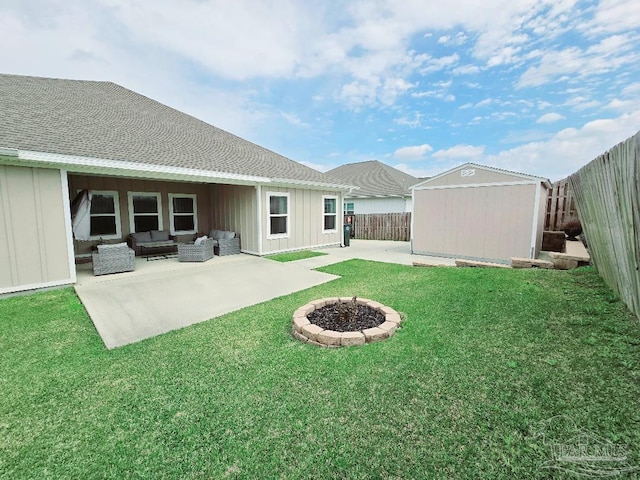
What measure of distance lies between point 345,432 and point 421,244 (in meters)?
9.01

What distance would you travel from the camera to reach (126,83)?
13.5 metres

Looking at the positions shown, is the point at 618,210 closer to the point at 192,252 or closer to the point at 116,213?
the point at 192,252

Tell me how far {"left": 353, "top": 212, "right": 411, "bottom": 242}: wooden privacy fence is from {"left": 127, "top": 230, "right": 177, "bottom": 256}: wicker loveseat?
10063 millimetres

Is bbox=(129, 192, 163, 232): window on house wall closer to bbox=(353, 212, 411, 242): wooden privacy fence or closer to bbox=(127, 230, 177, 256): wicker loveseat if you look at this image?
bbox=(127, 230, 177, 256): wicker loveseat

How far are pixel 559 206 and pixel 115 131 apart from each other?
1574 centimetres

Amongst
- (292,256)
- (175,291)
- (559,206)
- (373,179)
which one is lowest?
(175,291)

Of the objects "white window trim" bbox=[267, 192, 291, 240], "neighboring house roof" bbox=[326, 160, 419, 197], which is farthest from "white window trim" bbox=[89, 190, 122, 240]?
"neighboring house roof" bbox=[326, 160, 419, 197]

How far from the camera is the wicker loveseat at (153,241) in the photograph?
921cm

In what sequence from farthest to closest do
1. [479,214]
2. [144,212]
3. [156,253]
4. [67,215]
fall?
[156,253] → [144,212] → [479,214] → [67,215]

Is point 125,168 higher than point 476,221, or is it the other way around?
point 125,168

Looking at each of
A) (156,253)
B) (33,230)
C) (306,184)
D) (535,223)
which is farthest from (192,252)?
(535,223)

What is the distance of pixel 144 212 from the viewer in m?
9.95

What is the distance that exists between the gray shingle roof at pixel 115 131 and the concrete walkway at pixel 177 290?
2904 mm

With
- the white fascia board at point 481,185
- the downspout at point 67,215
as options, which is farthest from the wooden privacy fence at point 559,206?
Answer: the downspout at point 67,215
